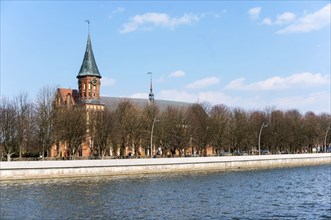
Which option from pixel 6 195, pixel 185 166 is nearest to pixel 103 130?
pixel 185 166

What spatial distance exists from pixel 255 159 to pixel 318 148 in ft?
206

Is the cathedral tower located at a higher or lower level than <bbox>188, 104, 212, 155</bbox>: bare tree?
higher

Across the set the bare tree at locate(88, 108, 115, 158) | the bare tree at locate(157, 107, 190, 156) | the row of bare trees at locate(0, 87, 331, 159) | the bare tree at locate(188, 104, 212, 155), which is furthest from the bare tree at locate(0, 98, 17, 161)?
the bare tree at locate(188, 104, 212, 155)

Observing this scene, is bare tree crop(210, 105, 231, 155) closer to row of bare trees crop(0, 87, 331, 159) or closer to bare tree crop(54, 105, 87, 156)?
row of bare trees crop(0, 87, 331, 159)

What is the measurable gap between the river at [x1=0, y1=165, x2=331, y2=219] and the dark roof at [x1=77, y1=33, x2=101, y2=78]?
193ft

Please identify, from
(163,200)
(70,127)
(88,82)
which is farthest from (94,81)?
(163,200)

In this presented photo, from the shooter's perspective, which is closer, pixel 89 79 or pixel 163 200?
pixel 163 200

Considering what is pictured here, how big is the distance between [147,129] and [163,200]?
50959 millimetres

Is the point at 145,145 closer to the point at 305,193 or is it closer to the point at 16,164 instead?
the point at 16,164

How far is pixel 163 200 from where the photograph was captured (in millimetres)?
37000

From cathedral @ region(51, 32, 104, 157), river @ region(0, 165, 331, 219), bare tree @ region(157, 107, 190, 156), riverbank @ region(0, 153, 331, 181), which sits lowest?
river @ region(0, 165, 331, 219)

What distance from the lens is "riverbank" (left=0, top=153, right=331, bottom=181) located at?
5500 cm

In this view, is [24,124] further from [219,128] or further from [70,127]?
[219,128]

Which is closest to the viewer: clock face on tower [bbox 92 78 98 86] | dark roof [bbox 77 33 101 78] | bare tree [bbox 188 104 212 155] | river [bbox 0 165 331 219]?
river [bbox 0 165 331 219]
